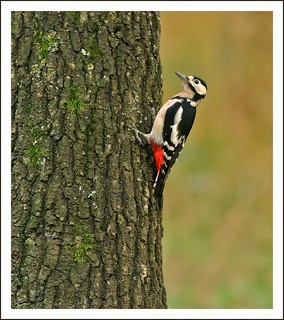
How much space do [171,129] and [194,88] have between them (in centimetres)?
58

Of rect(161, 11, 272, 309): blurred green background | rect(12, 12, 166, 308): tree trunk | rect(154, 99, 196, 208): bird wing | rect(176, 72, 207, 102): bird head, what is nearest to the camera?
rect(12, 12, 166, 308): tree trunk

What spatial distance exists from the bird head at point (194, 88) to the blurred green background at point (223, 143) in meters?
3.05

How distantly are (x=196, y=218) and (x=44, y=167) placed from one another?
4.54m

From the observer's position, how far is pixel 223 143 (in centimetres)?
816

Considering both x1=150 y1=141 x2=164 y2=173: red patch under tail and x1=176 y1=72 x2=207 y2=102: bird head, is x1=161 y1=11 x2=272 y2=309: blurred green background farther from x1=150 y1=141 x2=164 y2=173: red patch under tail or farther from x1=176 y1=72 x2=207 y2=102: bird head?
x1=150 y1=141 x2=164 y2=173: red patch under tail

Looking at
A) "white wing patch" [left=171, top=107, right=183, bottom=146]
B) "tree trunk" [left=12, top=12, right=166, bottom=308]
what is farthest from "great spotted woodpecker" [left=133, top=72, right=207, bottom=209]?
"tree trunk" [left=12, top=12, right=166, bottom=308]

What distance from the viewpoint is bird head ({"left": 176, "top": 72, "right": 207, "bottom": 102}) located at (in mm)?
4496

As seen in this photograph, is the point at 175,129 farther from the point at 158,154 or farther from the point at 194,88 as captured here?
the point at 194,88

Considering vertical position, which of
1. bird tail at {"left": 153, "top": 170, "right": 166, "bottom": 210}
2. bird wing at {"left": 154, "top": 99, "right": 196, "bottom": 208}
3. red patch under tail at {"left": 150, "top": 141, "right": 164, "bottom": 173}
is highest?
bird wing at {"left": 154, "top": 99, "right": 196, "bottom": 208}

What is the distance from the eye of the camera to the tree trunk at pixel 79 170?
338cm

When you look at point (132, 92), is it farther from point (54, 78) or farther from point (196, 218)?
point (196, 218)

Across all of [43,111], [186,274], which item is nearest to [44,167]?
[43,111]

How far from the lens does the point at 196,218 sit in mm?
7750

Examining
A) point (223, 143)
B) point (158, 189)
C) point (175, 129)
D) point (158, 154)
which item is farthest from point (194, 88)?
point (223, 143)
